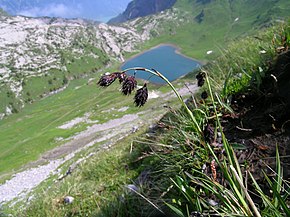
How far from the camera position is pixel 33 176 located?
52031 mm

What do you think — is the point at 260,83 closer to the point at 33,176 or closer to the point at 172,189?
the point at 172,189

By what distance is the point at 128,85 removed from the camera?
327 centimetres

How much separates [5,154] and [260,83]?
100m

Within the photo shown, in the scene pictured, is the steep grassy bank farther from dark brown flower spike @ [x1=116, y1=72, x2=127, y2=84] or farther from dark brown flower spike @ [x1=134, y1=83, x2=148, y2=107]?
dark brown flower spike @ [x1=116, y1=72, x2=127, y2=84]

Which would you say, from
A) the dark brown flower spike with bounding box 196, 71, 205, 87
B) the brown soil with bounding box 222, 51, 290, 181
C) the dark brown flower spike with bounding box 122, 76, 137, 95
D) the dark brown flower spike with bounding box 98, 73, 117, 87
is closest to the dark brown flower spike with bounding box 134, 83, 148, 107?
the dark brown flower spike with bounding box 122, 76, 137, 95

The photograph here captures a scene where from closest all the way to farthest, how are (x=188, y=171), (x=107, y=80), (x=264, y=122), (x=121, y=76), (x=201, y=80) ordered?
(x=107, y=80), (x=121, y=76), (x=201, y=80), (x=188, y=171), (x=264, y=122)

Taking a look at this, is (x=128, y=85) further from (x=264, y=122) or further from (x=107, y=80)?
(x=264, y=122)

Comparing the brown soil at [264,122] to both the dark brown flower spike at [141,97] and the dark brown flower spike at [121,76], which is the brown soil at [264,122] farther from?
the dark brown flower spike at [121,76]

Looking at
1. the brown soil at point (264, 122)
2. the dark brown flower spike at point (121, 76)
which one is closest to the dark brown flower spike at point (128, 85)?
the dark brown flower spike at point (121, 76)

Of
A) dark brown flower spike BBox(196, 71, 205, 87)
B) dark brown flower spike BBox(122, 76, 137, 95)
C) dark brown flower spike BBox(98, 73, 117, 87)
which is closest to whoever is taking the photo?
dark brown flower spike BBox(98, 73, 117, 87)

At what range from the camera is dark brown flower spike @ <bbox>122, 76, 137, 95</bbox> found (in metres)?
3.26

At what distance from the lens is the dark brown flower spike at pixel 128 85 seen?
3.26 metres

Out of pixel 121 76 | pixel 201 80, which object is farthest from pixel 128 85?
pixel 201 80

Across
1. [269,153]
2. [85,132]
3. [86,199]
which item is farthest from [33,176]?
[269,153]
